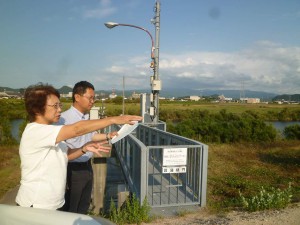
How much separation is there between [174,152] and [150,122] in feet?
19.9

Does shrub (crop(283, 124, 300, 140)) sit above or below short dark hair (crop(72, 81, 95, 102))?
below

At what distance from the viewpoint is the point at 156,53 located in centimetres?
1121

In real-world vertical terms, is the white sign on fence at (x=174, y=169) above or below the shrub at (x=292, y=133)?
above

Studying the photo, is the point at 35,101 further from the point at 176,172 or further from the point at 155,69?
the point at 155,69

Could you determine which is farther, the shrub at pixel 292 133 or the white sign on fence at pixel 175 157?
the shrub at pixel 292 133

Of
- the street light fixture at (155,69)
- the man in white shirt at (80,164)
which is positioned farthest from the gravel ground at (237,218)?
the street light fixture at (155,69)

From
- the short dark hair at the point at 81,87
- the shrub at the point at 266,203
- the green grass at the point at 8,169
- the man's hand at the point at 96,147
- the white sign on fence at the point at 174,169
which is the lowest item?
the green grass at the point at 8,169

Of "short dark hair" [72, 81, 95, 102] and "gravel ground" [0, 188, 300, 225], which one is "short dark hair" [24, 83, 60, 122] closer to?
"short dark hair" [72, 81, 95, 102]

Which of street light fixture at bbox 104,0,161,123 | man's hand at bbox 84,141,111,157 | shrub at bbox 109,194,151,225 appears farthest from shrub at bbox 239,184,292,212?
street light fixture at bbox 104,0,161,123

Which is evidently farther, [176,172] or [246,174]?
[246,174]

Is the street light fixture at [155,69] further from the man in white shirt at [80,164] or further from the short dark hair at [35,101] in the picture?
the short dark hair at [35,101]

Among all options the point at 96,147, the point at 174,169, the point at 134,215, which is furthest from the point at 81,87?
the point at 174,169

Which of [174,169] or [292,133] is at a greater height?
[174,169]

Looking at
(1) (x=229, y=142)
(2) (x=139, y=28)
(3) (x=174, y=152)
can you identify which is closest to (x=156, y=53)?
(2) (x=139, y=28)
